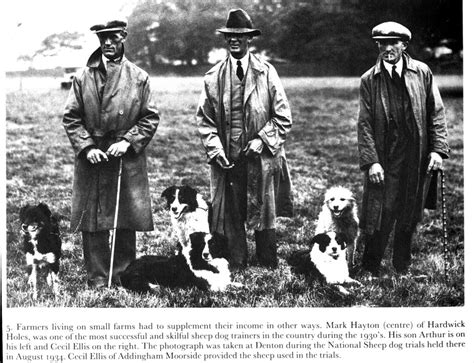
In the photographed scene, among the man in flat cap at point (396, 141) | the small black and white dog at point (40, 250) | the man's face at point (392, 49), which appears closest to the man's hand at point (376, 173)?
the man in flat cap at point (396, 141)

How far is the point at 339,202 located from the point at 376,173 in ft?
1.25

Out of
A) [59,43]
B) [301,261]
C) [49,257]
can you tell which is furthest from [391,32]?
[49,257]

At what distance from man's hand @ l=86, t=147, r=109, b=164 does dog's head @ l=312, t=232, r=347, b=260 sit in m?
1.85

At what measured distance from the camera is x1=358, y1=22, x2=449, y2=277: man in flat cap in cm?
590

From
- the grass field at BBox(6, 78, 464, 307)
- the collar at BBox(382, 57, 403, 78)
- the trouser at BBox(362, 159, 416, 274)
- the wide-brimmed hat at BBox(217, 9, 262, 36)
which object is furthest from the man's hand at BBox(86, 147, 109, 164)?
the collar at BBox(382, 57, 403, 78)

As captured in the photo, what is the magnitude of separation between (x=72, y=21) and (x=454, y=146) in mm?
3392

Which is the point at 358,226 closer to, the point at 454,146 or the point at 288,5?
the point at 454,146

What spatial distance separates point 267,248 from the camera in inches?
238

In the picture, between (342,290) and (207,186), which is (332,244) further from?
(207,186)

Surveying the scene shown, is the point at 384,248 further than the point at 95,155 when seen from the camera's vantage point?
Yes

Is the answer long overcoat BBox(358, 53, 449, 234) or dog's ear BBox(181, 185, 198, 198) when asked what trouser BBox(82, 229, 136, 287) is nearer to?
dog's ear BBox(181, 185, 198, 198)

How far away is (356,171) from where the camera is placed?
6348 millimetres

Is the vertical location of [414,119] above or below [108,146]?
above
